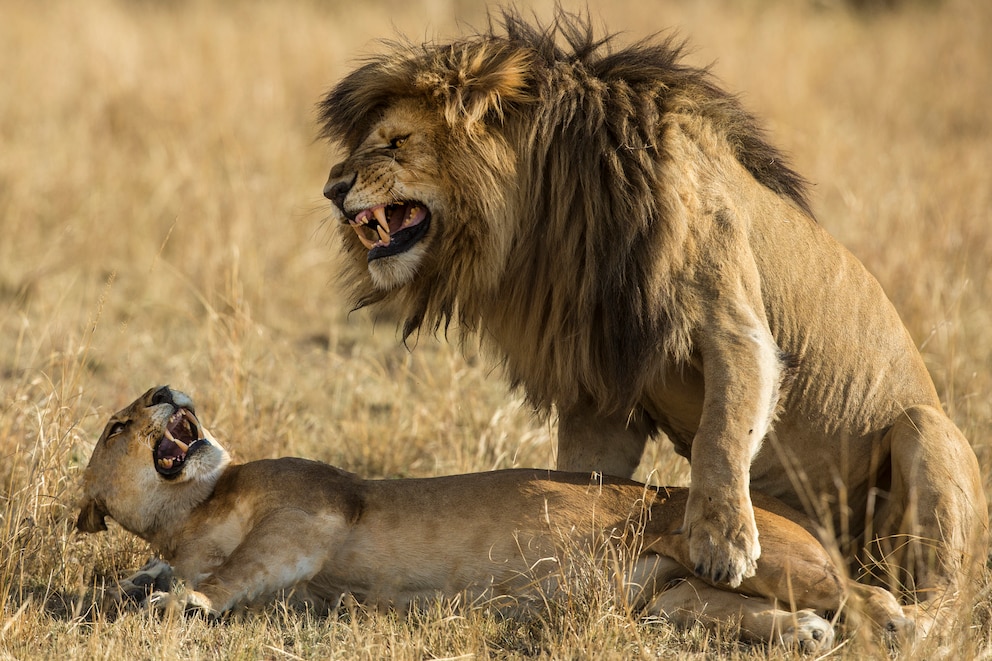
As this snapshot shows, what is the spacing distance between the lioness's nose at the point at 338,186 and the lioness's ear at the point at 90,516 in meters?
1.19

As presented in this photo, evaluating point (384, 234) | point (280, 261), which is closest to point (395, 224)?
point (384, 234)

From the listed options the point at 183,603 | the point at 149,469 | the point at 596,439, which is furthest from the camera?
the point at 596,439

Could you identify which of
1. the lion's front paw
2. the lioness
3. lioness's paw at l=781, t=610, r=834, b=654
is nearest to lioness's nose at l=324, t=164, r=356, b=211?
the lioness

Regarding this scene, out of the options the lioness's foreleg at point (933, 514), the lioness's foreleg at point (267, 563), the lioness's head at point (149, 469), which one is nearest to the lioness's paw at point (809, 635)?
the lioness's foreleg at point (933, 514)

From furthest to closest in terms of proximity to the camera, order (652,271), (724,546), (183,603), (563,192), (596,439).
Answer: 1. (596,439)
2. (563,192)
3. (652,271)
4. (183,603)
5. (724,546)

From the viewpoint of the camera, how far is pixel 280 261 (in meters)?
7.17

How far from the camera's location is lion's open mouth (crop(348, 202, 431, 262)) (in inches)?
135

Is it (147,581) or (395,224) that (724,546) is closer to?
(395,224)

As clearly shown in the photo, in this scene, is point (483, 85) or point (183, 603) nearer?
point (183, 603)

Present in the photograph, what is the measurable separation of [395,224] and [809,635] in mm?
1594

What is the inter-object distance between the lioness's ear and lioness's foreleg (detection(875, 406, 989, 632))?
92.2 inches

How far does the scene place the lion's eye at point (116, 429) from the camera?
371 centimetres

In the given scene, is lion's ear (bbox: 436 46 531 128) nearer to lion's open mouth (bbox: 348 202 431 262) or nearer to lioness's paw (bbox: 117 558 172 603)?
lion's open mouth (bbox: 348 202 431 262)

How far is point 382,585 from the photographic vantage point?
345 cm
